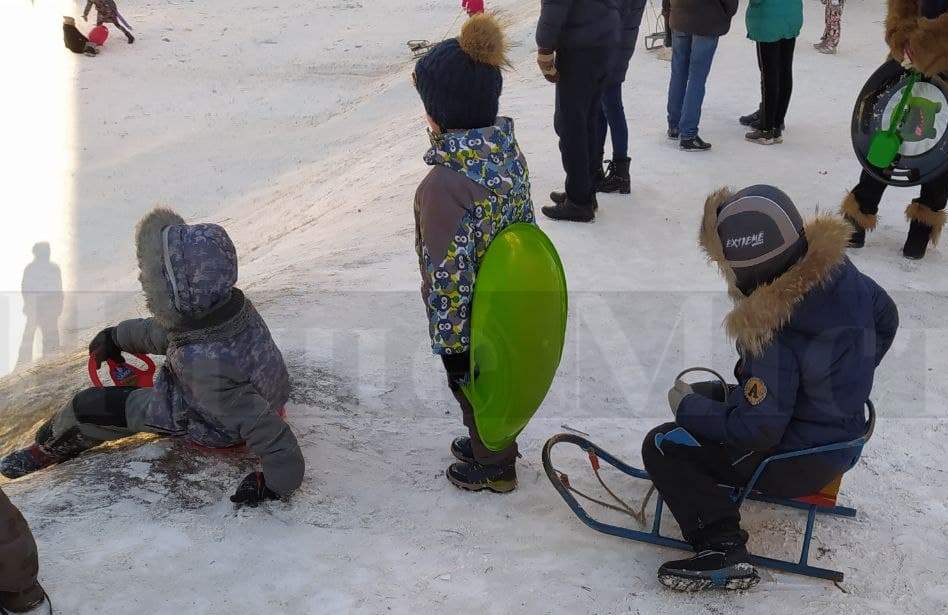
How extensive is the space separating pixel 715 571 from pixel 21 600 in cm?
226

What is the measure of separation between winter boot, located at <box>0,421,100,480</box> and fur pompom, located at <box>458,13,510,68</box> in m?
2.22

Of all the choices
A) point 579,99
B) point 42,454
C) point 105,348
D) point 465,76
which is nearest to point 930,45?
point 579,99

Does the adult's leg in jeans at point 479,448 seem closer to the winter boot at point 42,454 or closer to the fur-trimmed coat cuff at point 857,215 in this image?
the winter boot at point 42,454

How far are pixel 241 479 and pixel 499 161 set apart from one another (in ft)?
5.43

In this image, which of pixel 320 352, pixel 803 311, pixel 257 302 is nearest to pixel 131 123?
pixel 257 302

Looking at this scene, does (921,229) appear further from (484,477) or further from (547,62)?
(484,477)

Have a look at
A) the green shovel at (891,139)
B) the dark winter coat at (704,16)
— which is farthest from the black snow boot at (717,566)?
the dark winter coat at (704,16)

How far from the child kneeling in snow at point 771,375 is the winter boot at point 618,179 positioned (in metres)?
3.78

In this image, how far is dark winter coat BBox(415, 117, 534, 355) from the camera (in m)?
2.93

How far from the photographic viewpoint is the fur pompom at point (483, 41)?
2.91 m

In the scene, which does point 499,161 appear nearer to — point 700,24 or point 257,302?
point 257,302

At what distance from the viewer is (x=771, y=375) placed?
2.68 meters

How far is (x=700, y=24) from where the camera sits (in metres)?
6.93

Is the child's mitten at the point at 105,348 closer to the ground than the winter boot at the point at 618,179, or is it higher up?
closer to the ground
